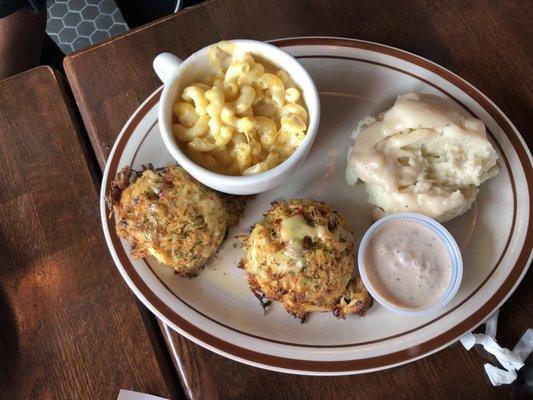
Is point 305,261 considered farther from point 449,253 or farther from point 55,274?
point 55,274

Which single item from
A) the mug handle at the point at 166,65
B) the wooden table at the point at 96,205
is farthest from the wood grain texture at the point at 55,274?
the mug handle at the point at 166,65

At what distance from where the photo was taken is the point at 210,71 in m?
1.11

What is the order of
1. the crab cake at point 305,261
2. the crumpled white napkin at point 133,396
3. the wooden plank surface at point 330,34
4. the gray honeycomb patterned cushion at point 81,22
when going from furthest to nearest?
1. the gray honeycomb patterned cushion at point 81,22
2. the wooden plank surface at point 330,34
3. the crumpled white napkin at point 133,396
4. the crab cake at point 305,261

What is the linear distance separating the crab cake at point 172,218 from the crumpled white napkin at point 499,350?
582 millimetres

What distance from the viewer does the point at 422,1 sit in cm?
137

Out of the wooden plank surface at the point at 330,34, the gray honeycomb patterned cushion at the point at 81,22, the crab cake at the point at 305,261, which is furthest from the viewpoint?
the gray honeycomb patterned cushion at the point at 81,22

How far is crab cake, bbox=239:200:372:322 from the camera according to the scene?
0.97m

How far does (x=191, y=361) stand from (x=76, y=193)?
0.49 meters

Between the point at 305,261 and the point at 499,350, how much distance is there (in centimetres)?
46

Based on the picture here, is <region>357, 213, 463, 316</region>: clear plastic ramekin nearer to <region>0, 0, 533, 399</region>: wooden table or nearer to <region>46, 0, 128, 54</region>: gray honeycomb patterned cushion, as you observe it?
<region>0, 0, 533, 399</region>: wooden table

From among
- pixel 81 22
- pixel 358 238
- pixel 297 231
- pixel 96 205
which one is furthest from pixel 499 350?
pixel 81 22

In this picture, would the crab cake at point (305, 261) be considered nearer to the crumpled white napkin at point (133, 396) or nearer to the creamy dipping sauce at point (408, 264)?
the creamy dipping sauce at point (408, 264)

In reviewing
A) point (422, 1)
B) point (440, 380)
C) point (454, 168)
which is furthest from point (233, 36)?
point (440, 380)

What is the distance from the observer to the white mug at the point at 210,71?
990 mm
